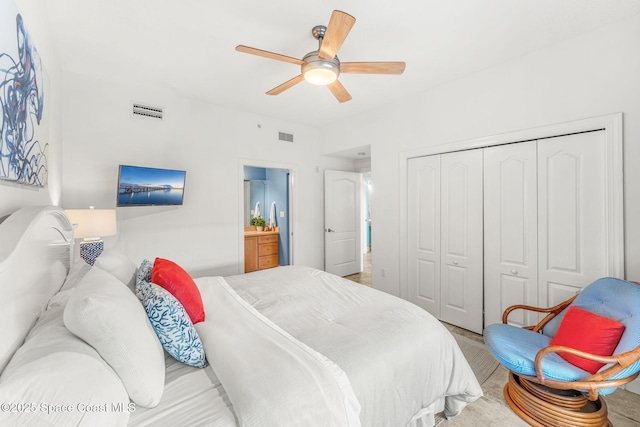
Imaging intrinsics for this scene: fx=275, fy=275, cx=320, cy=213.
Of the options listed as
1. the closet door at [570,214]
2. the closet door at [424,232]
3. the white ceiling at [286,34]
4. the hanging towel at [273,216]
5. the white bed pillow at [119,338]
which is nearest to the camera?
the white bed pillow at [119,338]

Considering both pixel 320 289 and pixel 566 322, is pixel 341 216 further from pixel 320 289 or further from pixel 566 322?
pixel 566 322

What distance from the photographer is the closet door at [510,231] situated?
258 centimetres

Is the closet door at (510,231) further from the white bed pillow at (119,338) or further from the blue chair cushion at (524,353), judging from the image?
the white bed pillow at (119,338)

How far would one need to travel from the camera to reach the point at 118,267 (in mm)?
1691

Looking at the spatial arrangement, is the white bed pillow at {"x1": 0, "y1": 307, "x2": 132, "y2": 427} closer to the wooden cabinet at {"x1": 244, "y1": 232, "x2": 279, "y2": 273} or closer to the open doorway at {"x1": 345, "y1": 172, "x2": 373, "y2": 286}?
the open doorway at {"x1": 345, "y1": 172, "x2": 373, "y2": 286}

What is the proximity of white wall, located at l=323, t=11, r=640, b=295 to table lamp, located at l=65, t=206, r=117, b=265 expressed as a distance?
3.09 m

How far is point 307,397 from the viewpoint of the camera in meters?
1.03

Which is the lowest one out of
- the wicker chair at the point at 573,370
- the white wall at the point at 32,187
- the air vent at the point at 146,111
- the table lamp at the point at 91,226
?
the wicker chair at the point at 573,370

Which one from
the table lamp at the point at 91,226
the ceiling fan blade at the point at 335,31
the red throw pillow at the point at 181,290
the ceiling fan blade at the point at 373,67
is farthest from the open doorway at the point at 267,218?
the red throw pillow at the point at 181,290

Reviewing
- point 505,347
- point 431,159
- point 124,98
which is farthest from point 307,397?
point 124,98

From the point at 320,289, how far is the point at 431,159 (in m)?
2.14

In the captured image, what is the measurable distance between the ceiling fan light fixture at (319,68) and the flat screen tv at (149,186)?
197cm

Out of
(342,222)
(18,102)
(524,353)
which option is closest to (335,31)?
(18,102)

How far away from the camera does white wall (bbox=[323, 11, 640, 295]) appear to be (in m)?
2.08
